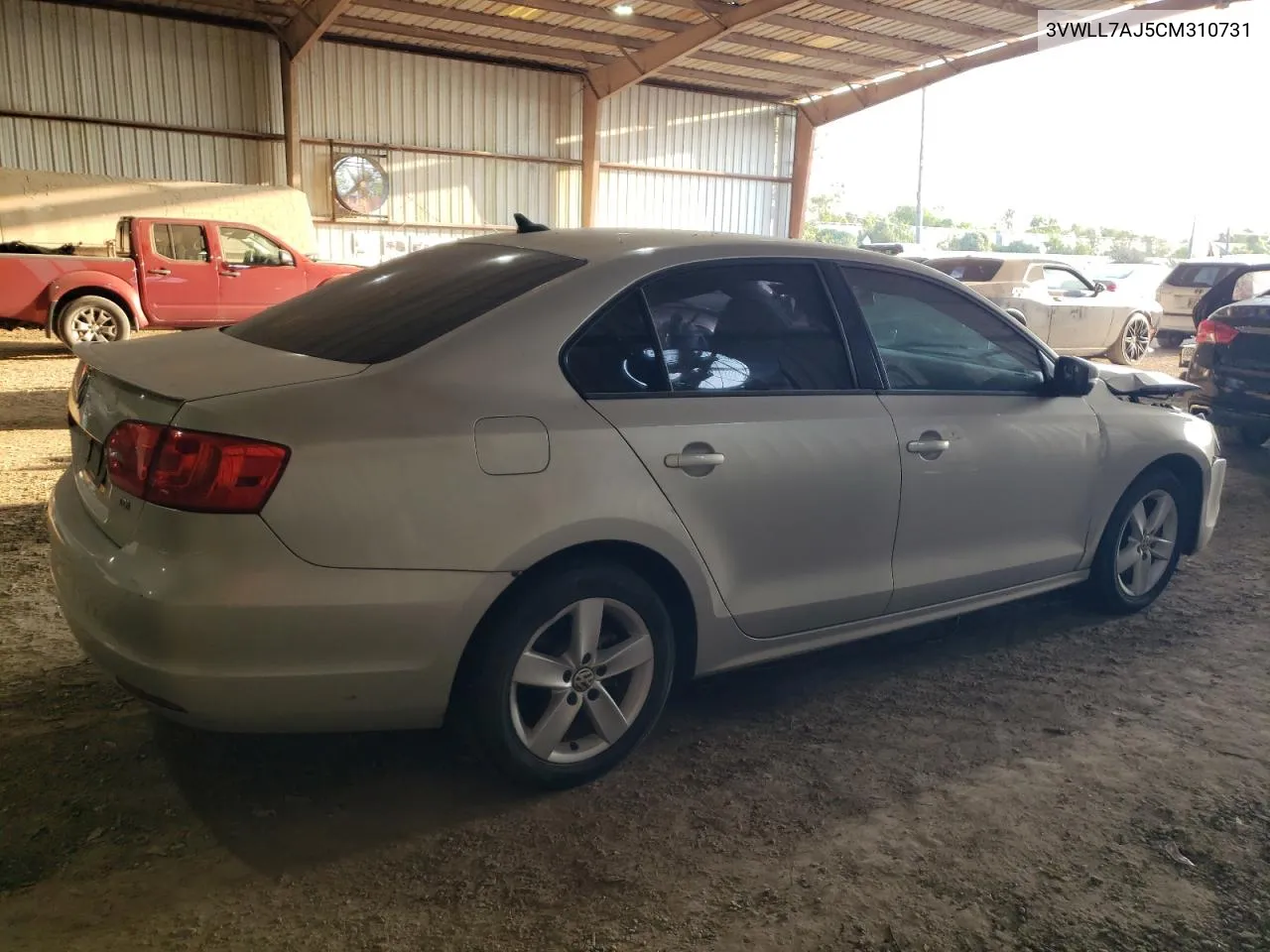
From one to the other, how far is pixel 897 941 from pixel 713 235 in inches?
85.2

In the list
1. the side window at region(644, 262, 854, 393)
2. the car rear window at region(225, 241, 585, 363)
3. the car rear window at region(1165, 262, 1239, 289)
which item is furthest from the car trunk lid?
the car rear window at region(1165, 262, 1239, 289)

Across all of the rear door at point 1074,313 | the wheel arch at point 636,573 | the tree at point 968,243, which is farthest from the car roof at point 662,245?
the tree at point 968,243

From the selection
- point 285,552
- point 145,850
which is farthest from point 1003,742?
point 145,850

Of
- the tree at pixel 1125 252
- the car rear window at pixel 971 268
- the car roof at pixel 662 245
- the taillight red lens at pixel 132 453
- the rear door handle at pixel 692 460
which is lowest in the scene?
the rear door handle at pixel 692 460

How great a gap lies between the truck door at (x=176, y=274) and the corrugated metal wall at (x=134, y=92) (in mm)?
4798

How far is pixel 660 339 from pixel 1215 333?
6.54m

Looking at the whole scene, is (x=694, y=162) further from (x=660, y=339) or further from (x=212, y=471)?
(x=212, y=471)

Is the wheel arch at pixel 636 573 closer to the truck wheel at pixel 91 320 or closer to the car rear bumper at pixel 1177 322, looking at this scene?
the truck wheel at pixel 91 320

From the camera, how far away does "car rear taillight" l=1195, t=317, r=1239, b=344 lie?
7.75 m

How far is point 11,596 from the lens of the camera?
4.21 meters

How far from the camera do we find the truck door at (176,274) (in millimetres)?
12945

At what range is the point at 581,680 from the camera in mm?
2867

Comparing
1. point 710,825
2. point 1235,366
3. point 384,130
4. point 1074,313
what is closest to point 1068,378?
point 710,825

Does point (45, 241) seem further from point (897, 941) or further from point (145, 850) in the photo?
point (897, 941)
